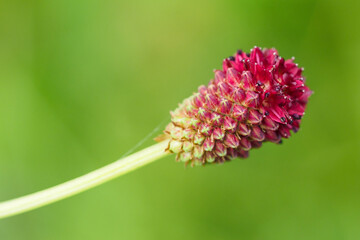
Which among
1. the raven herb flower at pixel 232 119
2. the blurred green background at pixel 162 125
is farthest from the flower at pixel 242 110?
the blurred green background at pixel 162 125

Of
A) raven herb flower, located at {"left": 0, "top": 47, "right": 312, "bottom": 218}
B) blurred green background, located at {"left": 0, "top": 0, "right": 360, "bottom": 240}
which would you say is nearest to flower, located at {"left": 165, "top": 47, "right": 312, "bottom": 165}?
raven herb flower, located at {"left": 0, "top": 47, "right": 312, "bottom": 218}

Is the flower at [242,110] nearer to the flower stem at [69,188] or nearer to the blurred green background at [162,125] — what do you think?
the flower stem at [69,188]

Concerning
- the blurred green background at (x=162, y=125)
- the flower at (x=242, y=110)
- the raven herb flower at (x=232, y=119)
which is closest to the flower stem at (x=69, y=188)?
the raven herb flower at (x=232, y=119)

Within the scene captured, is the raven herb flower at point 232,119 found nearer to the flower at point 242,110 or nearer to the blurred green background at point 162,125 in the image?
the flower at point 242,110

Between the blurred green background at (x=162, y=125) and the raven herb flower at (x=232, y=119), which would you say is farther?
the blurred green background at (x=162, y=125)

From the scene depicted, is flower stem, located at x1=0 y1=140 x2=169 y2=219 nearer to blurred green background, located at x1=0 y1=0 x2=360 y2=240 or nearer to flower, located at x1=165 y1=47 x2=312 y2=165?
flower, located at x1=165 y1=47 x2=312 y2=165

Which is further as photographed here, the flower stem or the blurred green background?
the blurred green background

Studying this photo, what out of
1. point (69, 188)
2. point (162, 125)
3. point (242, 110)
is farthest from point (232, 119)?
point (162, 125)
